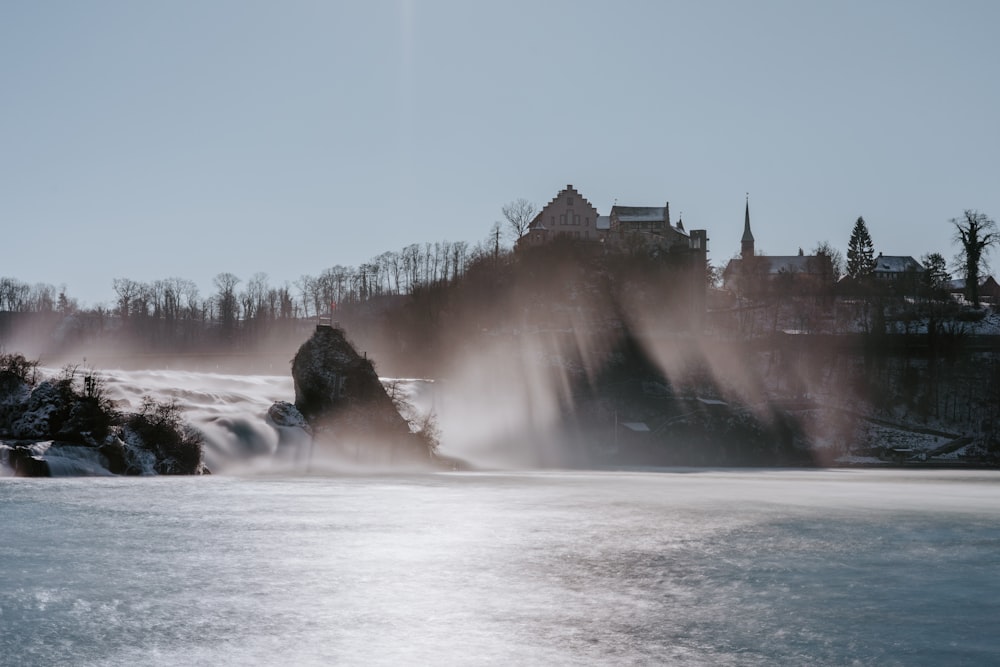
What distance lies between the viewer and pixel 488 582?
17.5 m

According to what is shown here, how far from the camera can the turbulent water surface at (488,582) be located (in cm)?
1295

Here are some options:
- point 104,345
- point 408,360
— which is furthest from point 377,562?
point 104,345

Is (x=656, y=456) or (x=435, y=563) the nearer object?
(x=435, y=563)

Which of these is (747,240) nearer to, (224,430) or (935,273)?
(935,273)

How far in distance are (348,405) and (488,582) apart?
38.9 meters

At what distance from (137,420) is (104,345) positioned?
115065 millimetres

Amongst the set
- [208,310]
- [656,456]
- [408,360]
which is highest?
[208,310]

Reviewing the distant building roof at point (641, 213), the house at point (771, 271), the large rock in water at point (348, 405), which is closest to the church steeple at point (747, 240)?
the house at point (771, 271)

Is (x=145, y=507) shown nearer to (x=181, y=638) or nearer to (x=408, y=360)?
(x=181, y=638)

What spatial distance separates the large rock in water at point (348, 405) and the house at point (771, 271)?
86427mm

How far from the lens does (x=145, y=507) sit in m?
27.8

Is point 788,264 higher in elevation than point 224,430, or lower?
higher

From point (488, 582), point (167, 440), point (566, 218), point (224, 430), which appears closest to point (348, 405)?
point (224, 430)

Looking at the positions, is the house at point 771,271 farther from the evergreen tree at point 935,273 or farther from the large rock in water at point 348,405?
the large rock in water at point 348,405
